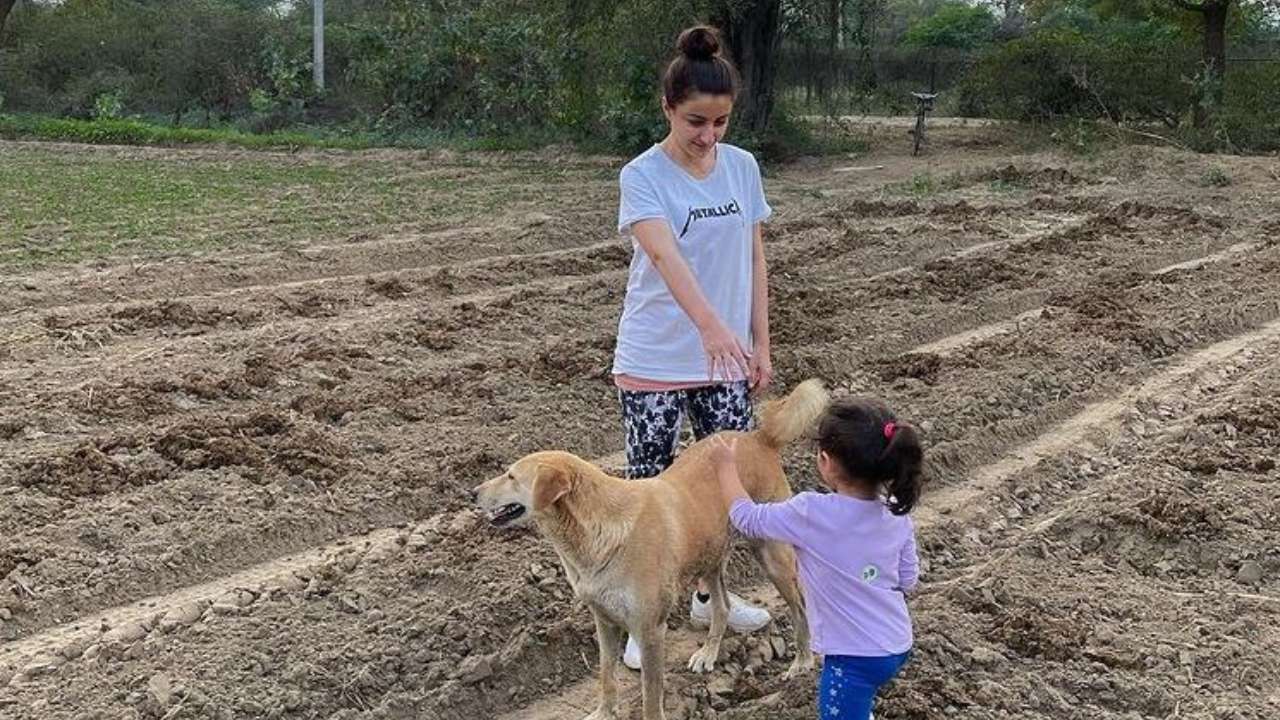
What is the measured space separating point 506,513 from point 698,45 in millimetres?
1497

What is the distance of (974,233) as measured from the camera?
1367 cm

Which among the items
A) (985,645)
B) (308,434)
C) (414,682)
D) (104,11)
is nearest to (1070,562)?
(985,645)

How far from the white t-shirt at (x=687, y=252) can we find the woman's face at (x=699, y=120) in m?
0.11

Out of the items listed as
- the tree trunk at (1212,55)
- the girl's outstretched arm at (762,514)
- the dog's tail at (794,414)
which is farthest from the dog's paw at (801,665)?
the tree trunk at (1212,55)

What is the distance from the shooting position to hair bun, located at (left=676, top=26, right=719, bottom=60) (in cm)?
374

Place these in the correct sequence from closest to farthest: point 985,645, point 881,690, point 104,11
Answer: point 881,690
point 985,645
point 104,11

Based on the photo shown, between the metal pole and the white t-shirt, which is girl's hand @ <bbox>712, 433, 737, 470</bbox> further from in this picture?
the metal pole

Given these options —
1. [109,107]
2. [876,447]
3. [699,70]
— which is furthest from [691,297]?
[109,107]

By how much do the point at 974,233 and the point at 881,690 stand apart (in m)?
10.2

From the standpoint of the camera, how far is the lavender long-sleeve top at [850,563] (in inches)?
132

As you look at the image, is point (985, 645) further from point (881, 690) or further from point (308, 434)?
point (308, 434)

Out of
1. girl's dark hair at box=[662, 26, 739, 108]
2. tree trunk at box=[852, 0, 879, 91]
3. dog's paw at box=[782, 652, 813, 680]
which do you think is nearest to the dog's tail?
dog's paw at box=[782, 652, 813, 680]

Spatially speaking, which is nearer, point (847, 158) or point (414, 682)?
point (414, 682)

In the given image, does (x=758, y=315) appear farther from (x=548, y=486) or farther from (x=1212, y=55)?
(x=1212, y=55)
